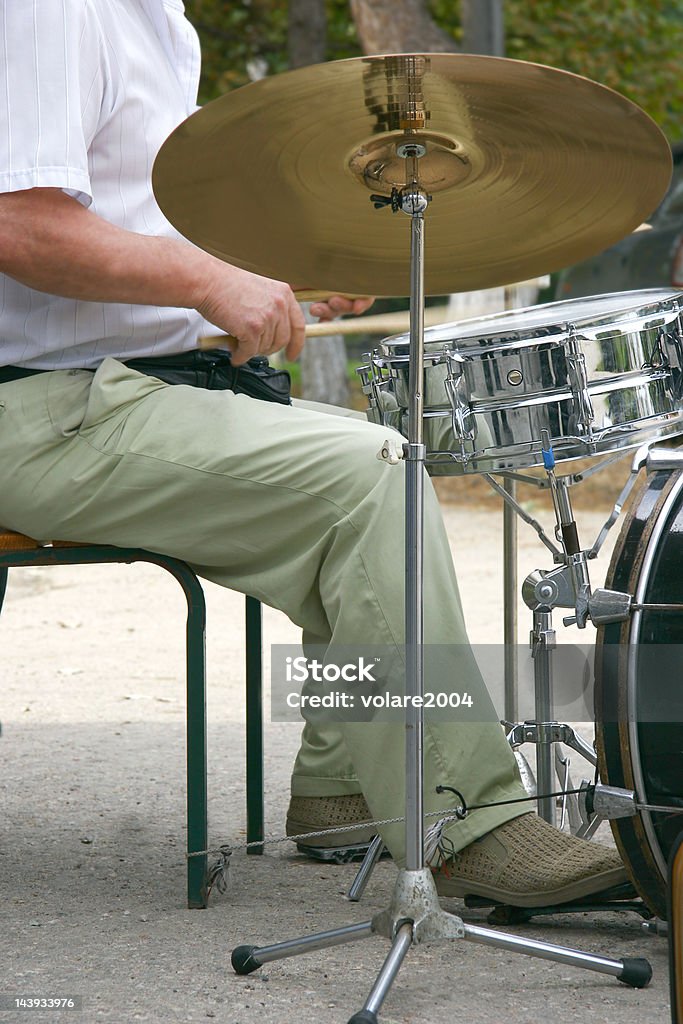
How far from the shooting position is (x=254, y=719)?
2.66 metres

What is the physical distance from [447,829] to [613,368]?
2.67 feet

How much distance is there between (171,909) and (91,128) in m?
1.37

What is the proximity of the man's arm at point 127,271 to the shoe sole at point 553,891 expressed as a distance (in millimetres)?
978

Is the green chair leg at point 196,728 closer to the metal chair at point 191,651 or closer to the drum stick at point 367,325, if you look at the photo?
the metal chair at point 191,651

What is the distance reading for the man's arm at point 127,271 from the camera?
2.21 meters

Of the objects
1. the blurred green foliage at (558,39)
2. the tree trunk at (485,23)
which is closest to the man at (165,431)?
the tree trunk at (485,23)

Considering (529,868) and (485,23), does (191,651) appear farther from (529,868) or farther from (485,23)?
(485,23)

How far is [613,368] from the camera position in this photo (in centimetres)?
226

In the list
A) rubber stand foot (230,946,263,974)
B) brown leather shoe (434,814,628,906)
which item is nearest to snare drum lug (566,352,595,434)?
brown leather shoe (434,814,628,906)

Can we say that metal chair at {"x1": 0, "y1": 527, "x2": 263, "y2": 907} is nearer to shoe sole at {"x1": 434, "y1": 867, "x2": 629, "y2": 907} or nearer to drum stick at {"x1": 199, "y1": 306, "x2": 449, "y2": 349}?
shoe sole at {"x1": 434, "y1": 867, "x2": 629, "y2": 907}

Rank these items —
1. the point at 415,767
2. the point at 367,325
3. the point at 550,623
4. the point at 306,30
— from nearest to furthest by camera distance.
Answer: the point at 415,767
the point at 550,623
the point at 367,325
the point at 306,30

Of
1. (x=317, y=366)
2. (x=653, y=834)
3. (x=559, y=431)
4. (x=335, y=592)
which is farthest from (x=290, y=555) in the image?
(x=317, y=366)

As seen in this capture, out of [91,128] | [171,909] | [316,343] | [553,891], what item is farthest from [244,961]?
[316,343]

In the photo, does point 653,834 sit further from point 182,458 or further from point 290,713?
point 290,713
